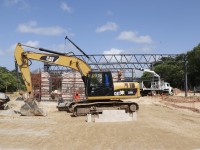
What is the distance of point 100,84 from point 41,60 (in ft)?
15.9

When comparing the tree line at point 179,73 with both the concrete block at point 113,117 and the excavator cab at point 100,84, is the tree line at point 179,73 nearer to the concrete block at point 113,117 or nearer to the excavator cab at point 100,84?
the excavator cab at point 100,84

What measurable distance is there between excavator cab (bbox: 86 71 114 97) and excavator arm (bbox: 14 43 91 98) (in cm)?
141

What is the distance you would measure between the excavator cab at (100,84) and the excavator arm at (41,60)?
1405 millimetres

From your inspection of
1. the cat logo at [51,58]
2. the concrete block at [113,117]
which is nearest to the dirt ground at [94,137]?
the concrete block at [113,117]

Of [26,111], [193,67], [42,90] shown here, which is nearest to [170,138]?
[26,111]

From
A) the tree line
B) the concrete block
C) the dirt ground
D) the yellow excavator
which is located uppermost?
the tree line

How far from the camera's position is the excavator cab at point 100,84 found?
2506 cm

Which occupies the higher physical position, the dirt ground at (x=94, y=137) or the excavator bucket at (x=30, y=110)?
the excavator bucket at (x=30, y=110)

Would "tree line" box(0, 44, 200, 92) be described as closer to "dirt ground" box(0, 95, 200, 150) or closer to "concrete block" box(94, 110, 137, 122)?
"concrete block" box(94, 110, 137, 122)

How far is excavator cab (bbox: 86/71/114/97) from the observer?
2506cm

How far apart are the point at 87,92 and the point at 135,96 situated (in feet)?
9.75

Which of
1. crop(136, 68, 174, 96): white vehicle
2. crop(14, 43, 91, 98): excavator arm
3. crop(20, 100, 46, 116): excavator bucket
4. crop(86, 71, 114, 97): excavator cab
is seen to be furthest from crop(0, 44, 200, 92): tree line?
crop(86, 71, 114, 97): excavator cab

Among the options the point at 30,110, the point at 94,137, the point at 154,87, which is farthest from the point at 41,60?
the point at 154,87

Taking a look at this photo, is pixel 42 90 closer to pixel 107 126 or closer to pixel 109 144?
pixel 107 126
